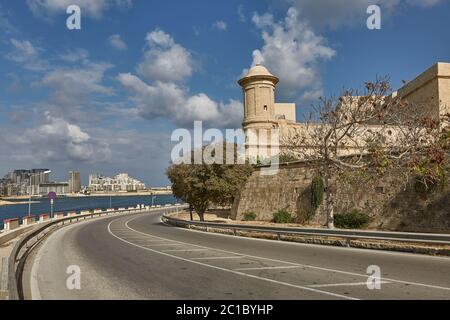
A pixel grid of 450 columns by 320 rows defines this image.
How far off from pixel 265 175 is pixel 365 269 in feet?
88.8

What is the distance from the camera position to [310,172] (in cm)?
3256

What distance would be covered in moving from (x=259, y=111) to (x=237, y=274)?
149ft

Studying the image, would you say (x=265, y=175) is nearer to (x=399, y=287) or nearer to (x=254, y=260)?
(x=254, y=260)

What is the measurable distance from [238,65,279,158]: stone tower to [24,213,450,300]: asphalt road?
38026mm

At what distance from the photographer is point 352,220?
87.7ft

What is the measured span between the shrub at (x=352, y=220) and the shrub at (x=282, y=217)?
570 centimetres

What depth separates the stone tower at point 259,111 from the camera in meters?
A: 54.4

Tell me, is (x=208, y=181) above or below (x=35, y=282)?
above

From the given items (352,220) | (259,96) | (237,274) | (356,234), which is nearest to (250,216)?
(352,220)

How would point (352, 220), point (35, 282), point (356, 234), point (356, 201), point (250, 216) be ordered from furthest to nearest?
point (250, 216) → point (356, 201) → point (352, 220) → point (356, 234) → point (35, 282)

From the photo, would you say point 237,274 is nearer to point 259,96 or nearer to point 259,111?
point 259,111

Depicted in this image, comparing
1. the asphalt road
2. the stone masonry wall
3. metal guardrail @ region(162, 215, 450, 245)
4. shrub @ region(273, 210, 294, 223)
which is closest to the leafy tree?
the stone masonry wall

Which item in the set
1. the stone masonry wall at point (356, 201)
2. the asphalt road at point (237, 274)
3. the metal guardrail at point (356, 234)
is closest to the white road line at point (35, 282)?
the asphalt road at point (237, 274)

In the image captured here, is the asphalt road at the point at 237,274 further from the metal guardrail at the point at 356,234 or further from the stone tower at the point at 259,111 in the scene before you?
the stone tower at the point at 259,111
